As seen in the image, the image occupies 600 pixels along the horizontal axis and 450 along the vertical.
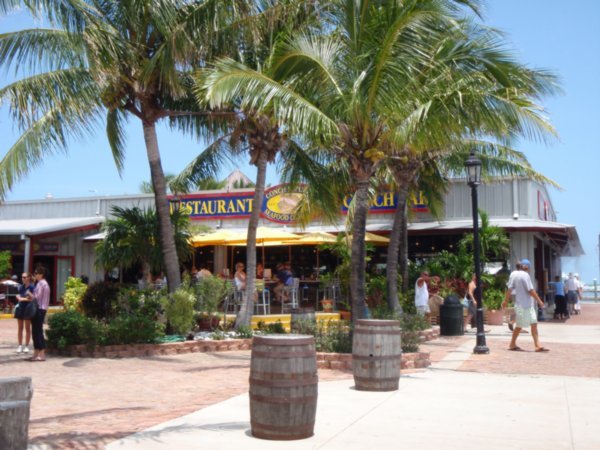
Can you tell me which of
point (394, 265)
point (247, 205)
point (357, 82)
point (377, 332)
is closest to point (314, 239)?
point (394, 265)

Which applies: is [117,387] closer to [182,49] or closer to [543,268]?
[182,49]

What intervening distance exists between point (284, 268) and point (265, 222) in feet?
11.4

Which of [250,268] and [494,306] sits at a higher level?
[250,268]

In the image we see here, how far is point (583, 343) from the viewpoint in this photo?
14.1 m

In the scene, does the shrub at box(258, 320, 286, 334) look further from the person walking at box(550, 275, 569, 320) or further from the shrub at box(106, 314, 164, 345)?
the person walking at box(550, 275, 569, 320)

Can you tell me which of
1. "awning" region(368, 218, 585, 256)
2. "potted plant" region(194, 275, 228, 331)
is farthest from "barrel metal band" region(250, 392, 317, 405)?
"awning" region(368, 218, 585, 256)

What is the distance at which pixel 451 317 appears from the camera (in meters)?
15.5

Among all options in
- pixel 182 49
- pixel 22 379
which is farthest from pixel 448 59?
pixel 22 379

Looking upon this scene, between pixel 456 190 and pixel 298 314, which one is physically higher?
pixel 456 190

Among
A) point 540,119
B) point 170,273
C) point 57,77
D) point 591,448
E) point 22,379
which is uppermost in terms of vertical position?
point 57,77

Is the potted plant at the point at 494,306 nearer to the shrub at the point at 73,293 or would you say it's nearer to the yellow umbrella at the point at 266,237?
the yellow umbrella at the point at 266,237

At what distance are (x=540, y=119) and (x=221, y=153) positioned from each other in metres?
8.52

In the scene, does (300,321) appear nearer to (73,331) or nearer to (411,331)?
(411,331)

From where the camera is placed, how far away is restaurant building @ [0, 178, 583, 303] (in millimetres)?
20812
